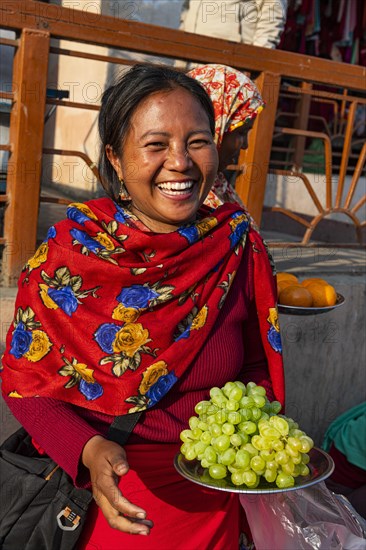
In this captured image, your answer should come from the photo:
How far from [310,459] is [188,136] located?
3.07 ft

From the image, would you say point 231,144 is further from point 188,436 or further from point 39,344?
point 188,436

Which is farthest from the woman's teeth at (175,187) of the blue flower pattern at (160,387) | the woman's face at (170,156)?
the blue flower pattern at (160,387)

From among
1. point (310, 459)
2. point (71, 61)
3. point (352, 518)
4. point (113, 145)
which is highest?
point (71, 61)

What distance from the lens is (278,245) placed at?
3.93 m

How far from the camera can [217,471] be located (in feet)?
5.51

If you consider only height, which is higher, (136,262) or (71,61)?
(71,61)

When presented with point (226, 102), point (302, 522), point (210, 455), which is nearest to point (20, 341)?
point (210, 455)

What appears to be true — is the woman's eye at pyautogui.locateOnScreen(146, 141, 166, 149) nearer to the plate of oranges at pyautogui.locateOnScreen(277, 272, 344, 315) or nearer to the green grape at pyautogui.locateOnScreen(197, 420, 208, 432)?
the green grape at pyautogui.locateOnScreen(197, 420, 208, 432)

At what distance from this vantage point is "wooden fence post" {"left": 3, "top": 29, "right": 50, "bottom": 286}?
272cm

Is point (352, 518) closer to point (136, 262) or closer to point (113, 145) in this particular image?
point (136, 262)

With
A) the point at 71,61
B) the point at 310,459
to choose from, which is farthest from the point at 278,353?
the point at 71,61

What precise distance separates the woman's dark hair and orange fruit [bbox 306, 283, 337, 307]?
974 mm

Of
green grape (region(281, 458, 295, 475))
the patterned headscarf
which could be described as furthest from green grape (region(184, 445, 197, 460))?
the patterned headscarf

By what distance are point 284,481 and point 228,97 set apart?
1705mm
